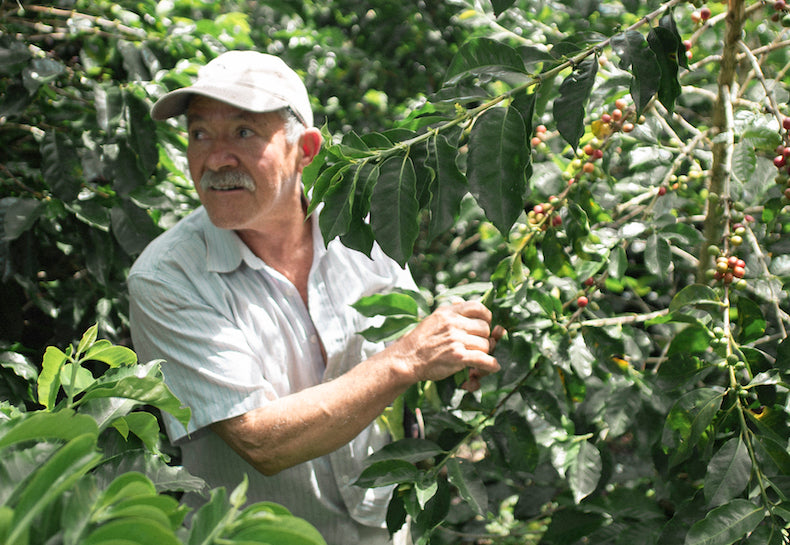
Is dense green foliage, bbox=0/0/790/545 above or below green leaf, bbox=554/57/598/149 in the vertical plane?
below

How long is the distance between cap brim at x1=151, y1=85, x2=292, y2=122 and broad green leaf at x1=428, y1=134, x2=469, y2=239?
0.63 metres

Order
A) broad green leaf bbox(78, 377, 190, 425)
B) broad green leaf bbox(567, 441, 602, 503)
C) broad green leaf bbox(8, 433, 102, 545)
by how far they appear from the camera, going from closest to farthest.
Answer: broad green leaf bbox(8, 433, 102, 545) → broad green leaf bbox(78, 377, 190, 425) → broad green leaf bbox(567, 441, 602, 503)

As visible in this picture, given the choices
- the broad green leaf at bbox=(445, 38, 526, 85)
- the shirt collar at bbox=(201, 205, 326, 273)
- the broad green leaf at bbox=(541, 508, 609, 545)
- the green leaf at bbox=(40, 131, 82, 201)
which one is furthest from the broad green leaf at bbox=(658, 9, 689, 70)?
the green leaf at bbox=(40, 131, 82, 201)

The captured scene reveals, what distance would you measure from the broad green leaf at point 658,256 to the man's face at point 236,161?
909 mm

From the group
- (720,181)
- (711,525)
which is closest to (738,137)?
(720,181)

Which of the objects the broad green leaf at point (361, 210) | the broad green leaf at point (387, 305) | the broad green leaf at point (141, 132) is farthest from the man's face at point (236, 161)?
the broad green leaf at point (361, 210)

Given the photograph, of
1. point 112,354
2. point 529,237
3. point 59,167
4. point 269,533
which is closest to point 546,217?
point 529,237

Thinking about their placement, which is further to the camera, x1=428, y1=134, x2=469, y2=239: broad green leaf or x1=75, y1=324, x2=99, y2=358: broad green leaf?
x1=428, y1=134, x2=469, y2=239: broad green leaf

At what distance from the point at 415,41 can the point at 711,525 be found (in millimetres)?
3003

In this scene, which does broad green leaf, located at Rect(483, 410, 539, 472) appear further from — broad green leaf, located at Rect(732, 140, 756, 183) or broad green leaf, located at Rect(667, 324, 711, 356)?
broad green leaf, located at Rect(732, 140, 756, 183)

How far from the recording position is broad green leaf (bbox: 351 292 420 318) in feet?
5.30

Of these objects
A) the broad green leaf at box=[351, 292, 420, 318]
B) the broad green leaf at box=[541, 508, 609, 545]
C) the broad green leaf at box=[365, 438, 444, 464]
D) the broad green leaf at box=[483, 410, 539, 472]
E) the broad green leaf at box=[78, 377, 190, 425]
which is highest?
the broad green leaf at box=[78, 377, 190, 425]

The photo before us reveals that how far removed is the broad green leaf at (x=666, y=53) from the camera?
120 cm

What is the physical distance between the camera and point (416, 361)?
5.17 ft
